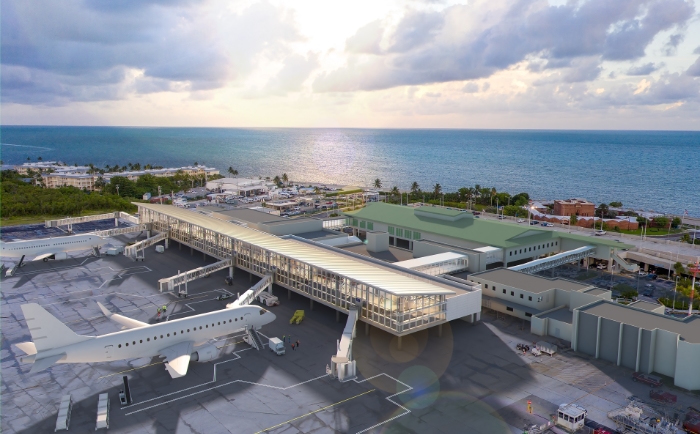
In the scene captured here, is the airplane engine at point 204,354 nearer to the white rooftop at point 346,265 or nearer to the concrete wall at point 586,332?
the white rooftop at point 346,265

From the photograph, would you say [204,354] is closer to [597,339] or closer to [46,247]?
[597,339]

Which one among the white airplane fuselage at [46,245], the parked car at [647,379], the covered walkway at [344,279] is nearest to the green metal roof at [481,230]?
the covered walkway at [344,279]

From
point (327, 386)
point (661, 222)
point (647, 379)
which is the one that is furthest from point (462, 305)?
point (661, 222)

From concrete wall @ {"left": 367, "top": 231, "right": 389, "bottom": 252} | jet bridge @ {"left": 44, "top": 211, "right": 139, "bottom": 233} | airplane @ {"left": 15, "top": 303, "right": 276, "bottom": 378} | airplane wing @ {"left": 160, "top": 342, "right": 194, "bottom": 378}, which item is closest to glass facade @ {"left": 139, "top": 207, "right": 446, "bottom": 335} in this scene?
airplane @ {"left": 15, "top": 303, "right": 276, "bottom": 378}

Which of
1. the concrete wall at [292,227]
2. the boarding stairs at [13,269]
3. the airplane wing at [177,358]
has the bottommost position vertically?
the boarding stairs at [13,269]

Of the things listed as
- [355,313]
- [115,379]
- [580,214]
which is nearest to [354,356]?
[355,313]

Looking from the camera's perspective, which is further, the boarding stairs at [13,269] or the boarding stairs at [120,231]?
the boarding stairs at [120,231]

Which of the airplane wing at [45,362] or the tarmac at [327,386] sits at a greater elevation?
the airplane wing at [45,362]
